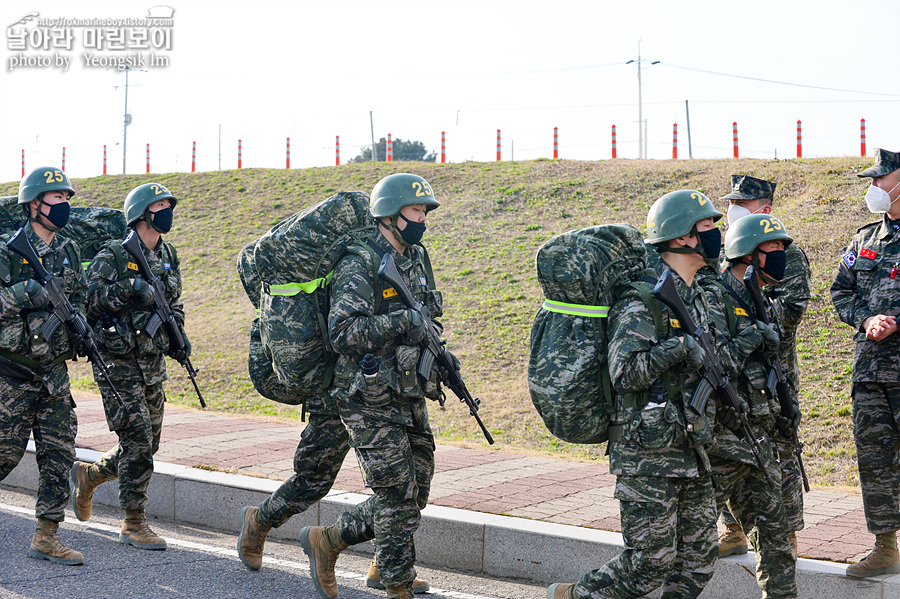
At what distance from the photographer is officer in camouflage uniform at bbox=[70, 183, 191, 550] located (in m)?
6.28

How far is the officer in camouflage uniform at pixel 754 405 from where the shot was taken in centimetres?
449

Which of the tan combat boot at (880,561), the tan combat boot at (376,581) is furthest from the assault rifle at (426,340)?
the tan combat boot at (880,561)

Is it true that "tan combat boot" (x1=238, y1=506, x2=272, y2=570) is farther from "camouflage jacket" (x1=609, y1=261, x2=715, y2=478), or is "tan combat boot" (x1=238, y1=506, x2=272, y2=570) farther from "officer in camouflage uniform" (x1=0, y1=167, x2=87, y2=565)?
"camouflage jacket" (x1=609, y1=261, x2=715, y2=478)

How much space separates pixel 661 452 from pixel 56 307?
4088 mm

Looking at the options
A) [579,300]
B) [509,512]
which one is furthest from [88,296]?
[579,300]

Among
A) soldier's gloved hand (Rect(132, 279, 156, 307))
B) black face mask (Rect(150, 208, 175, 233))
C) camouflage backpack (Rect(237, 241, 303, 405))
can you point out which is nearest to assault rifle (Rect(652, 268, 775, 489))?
camouflage backpack (Rect(237, 241, 303, 405))

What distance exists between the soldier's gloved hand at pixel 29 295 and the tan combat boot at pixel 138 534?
1.57m

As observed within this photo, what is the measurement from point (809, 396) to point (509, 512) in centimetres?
524

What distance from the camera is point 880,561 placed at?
5016mm

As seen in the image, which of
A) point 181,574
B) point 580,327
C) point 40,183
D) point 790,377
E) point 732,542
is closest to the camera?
point 580,327

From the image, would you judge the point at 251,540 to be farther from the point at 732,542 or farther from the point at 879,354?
the point at 879,354

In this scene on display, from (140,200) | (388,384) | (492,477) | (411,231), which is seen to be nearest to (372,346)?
(388,384)

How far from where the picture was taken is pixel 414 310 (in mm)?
4879

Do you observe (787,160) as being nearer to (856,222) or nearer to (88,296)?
(856,222)
